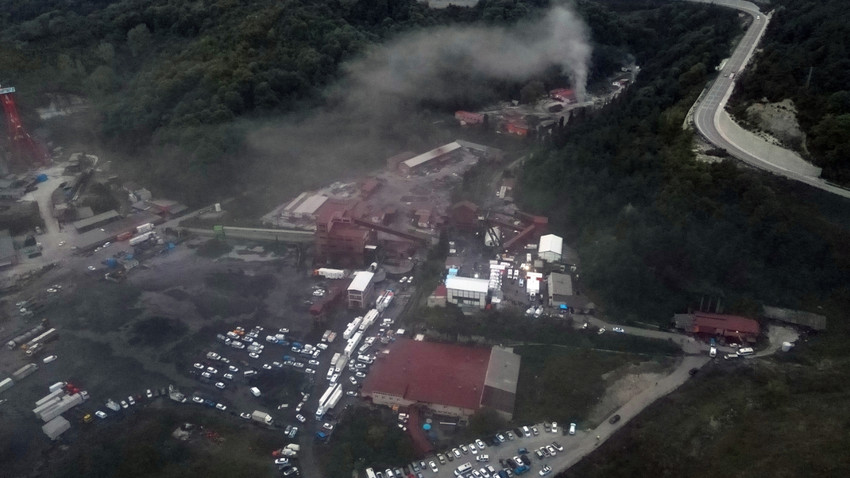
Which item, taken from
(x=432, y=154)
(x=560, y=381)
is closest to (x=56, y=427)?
(x=560, y=381)

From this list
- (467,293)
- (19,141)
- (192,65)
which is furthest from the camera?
(192,65)

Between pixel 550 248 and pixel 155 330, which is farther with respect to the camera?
pixel 550 248

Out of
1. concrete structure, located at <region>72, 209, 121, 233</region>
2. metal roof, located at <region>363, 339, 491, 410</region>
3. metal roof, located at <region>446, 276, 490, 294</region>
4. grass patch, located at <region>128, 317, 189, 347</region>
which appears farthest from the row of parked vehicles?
concrete structure, located at <region>72, 209, 121, 233</region>

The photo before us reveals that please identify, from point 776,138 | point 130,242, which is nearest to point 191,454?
point 130,242

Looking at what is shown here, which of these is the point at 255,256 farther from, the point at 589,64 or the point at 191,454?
the point at 589,64

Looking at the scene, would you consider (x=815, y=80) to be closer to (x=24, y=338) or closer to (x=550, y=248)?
(x=550, y=248)

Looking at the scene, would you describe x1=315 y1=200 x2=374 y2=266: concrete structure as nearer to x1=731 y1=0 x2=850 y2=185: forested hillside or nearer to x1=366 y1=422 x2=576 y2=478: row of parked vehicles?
x1=366 y1=422 x2=576 y2=478: row of parked vehicles

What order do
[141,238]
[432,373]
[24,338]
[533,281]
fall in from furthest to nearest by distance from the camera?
[141,238], [533,281], [24,338], [432,373]
